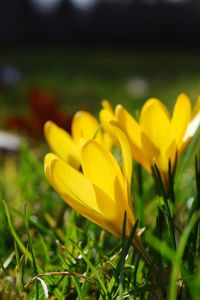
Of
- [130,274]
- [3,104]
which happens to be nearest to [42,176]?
[130,274]

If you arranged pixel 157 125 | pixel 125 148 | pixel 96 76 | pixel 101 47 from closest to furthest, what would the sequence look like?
pixel 125 148 < pixel 157 125 < pixel 96 76 < pixel 101 47

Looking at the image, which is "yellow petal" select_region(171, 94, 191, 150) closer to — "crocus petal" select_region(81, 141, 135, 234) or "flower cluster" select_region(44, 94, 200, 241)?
"flower cluster" select_region(44, 94, 200, 241)

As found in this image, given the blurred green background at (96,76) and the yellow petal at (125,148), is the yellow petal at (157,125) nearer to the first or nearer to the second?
the yellow petal at (125,148)

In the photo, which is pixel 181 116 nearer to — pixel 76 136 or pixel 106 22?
pixel 76 136

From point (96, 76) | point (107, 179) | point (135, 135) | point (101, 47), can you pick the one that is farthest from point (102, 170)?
point (101, 47)

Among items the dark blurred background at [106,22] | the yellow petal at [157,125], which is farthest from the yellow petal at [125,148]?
the dark blurred background at [106,22]

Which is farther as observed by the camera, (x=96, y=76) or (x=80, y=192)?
(x=96, y=76)

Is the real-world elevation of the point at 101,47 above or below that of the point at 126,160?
above
